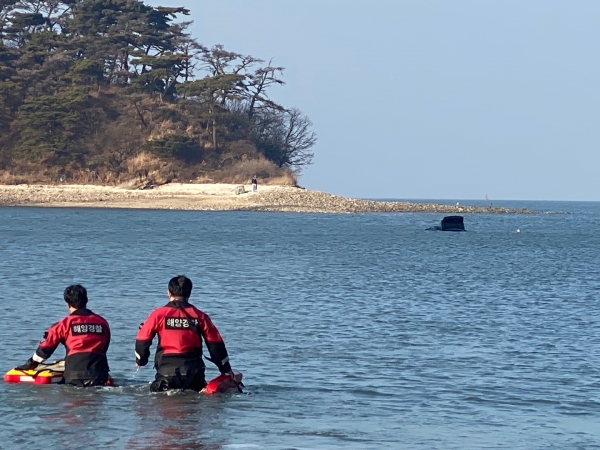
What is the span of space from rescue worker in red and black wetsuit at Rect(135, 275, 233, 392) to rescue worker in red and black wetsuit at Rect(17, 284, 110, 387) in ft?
2.33

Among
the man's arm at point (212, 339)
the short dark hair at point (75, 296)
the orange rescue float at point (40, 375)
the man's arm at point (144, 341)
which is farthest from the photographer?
the orange rescue float at point (40, 375)

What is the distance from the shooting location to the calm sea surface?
37.0 ft

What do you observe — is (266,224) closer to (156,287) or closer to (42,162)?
(42,162)

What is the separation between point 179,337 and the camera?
11.5 m

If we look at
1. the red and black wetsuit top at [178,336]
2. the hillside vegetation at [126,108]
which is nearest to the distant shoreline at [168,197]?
the hillside vegetation at [126,108]

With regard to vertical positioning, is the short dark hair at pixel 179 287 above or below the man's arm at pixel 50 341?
above

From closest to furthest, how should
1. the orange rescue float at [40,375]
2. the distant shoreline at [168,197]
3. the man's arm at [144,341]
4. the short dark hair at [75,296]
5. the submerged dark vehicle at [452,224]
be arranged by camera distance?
1. the man's arm at [144,341]
2. the short dark hair at [75,296]
3. the orange rescue float at [40,375]
4. the submerged dark vehicle at [452,224]
5. the distant shoreline at [168,197]

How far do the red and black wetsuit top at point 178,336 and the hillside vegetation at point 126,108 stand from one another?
72.1 meters

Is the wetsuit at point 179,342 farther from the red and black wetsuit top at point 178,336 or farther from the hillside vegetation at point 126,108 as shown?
the hillside vegetation at point 126,108

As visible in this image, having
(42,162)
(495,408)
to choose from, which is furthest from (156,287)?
(42,162)

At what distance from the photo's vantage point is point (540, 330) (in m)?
20.1

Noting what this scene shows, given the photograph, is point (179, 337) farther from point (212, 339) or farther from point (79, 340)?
point (79, 340)

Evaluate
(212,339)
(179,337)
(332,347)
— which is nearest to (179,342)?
(179,337)

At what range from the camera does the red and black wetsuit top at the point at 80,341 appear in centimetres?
1179
